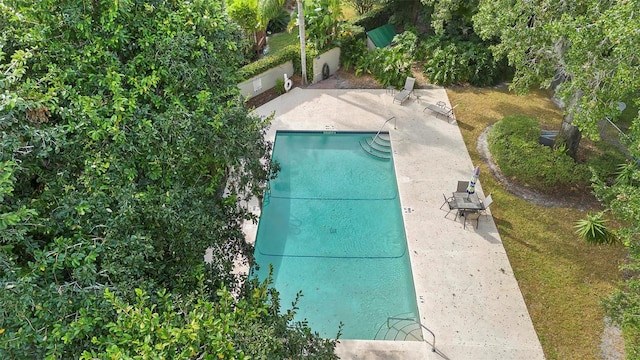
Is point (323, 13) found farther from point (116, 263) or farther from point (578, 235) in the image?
point (116, 263)

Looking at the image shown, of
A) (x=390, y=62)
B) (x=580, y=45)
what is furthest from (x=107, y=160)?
(x=390, y=62)

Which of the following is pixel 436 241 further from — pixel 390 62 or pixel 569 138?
pixel 390 62

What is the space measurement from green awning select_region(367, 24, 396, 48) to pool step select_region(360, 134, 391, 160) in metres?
7.00

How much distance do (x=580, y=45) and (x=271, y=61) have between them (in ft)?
41.6

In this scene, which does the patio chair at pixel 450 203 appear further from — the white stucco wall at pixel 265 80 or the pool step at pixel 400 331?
the white stucco wall at pixel 265 80

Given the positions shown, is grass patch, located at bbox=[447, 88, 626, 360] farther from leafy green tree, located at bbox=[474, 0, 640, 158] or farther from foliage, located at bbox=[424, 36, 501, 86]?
foliage, located at bbox=[424, 36, 501, 86]

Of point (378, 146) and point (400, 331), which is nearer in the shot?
point (400, 331)

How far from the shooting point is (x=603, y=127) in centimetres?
1634

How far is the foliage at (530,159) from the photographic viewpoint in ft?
46.4

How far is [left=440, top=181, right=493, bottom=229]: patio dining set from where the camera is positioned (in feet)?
42.3

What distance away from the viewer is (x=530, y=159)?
48.3ft

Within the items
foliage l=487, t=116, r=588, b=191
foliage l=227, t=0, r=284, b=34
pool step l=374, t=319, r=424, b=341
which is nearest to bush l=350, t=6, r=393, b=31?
foliage l=227, t=0, r=284, b=34

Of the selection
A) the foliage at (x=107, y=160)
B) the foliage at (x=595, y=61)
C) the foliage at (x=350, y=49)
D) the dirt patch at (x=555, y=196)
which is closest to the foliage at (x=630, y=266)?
the foliage at (x=595, y=61)

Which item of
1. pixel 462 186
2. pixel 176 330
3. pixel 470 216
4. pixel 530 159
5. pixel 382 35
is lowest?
pixel 470 216
